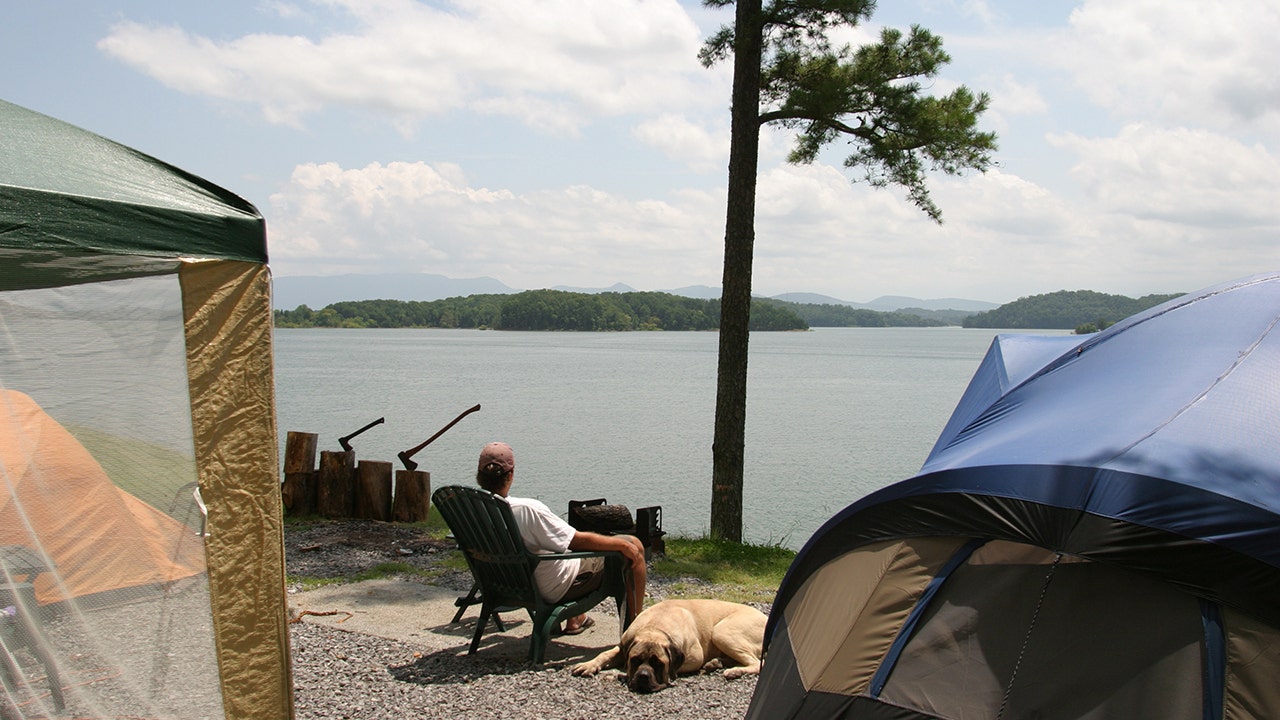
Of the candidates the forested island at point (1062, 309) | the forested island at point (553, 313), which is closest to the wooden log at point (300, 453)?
the forested island at point (1062, 309)

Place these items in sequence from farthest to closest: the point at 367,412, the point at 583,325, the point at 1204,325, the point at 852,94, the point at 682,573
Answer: the point at 583,325
the point at 367,412
the point at 852,94
the point at 682,573
the point at 1204,325

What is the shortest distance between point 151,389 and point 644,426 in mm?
23203

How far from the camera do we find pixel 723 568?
318 inches

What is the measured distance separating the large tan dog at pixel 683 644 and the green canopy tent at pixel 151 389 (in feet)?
5.38

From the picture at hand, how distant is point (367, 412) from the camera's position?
29.2 meters

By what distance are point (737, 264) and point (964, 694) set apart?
6523 millimetres

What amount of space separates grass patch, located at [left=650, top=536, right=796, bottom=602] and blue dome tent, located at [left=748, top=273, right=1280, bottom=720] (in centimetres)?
328

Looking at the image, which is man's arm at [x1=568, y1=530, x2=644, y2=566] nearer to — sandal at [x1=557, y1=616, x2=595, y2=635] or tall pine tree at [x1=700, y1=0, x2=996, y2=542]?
sandal at [x1=557, y1=616, x2=595, y2=635]

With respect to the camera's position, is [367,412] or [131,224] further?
[367,412]

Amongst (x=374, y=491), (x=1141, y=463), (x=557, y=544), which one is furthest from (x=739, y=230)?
(x=1141, y=463)

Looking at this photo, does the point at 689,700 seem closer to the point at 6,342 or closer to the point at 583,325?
the point at 6,342

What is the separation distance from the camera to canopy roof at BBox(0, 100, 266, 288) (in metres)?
→ 3.06

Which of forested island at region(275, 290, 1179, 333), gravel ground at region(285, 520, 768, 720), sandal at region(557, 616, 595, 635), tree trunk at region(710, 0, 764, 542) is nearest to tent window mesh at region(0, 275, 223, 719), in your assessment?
gravel ground at region(285, 520, 768, 720)

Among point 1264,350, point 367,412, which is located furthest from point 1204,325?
point 367,412
